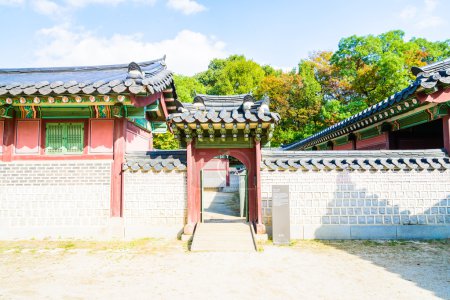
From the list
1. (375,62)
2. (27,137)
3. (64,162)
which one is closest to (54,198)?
(64,162)

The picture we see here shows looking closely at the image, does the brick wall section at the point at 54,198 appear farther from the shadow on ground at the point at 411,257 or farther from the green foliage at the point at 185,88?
the green foliage at the point at 185,88

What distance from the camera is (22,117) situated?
8.81m

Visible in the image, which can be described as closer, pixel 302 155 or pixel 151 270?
pixel 151 270

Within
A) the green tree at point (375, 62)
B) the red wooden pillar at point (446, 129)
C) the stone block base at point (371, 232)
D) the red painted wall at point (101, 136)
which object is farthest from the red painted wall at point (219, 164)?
the red wooden pillar at point (446, 129)

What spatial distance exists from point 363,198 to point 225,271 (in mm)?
4782

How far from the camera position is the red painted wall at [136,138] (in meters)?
9.43

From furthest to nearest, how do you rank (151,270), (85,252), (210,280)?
(85,252) < (151,270) < (210,280)

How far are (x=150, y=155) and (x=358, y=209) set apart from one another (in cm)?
613

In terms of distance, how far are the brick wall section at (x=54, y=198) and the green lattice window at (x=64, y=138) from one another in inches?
15.3

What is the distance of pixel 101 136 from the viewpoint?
28.9 ft

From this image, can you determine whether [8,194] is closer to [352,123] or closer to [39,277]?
[39,277]

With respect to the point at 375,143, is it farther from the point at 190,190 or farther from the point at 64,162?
the point at 64,162

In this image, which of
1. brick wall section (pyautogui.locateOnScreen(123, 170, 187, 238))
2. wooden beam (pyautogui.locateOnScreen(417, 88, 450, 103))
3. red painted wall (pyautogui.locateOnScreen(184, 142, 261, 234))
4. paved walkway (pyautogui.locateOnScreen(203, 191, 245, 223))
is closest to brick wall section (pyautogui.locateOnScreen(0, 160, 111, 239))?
brick wall section (pyautogui.locateOnScreen(123, 170, 187, 238))

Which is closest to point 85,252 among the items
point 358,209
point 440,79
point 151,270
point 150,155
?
point 151,270
